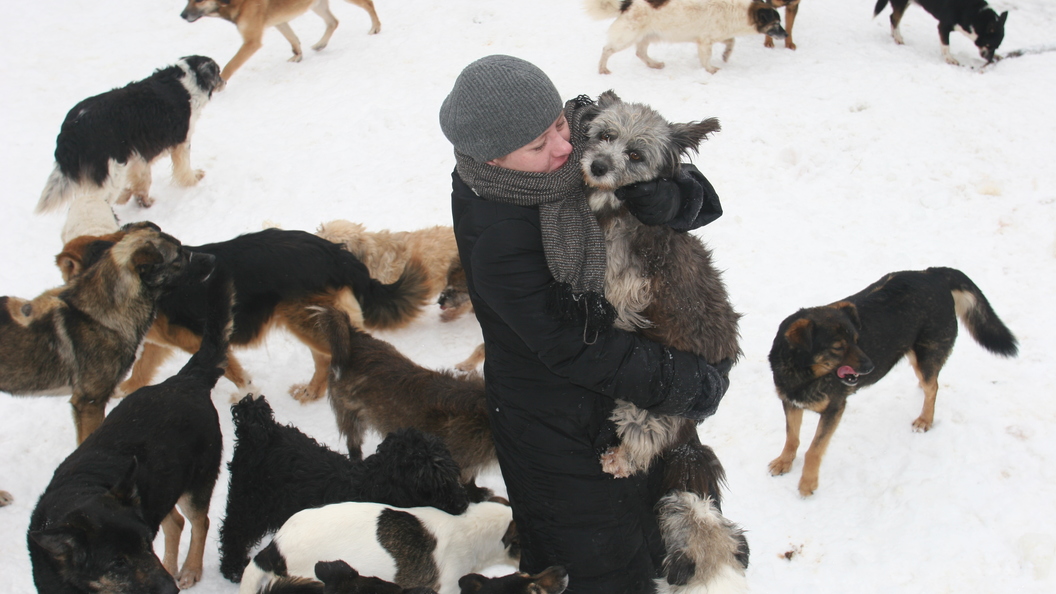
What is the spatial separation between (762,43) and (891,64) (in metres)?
1.69

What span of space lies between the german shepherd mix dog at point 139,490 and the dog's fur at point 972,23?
9.42 metres

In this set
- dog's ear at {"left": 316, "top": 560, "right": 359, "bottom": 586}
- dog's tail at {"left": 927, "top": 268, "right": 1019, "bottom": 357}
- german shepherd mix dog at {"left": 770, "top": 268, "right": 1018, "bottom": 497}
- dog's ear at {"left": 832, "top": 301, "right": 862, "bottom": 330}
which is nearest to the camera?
dog's ear at {"left": 316, "top": 560, "right": 359, "bottom": 586}

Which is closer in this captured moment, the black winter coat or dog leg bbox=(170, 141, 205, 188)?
the black winter coat

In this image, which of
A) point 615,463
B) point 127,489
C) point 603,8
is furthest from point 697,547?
point 603,8

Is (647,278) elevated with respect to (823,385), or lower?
elevated

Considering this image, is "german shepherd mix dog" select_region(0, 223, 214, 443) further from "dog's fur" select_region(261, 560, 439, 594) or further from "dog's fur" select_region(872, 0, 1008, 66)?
"dog's fur" select_region(872, 0, 1008, 66)

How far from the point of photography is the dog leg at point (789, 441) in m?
4.38

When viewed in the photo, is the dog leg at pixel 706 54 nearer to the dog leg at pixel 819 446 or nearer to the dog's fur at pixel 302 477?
the dog leg at pixel 819 446

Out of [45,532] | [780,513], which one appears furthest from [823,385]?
[45,532]

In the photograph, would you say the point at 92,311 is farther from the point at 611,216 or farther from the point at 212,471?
the point at 611,216

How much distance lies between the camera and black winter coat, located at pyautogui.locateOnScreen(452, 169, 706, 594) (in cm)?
202

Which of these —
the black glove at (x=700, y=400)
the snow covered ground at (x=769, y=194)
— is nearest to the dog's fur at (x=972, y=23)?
the snow covered ground at (x=769, y=194)

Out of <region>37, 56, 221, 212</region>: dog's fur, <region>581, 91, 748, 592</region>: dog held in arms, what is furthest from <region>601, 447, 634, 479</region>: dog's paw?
<region>37, 56, 221, 212</region>: dog's fur

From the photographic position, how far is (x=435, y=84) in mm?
8883
